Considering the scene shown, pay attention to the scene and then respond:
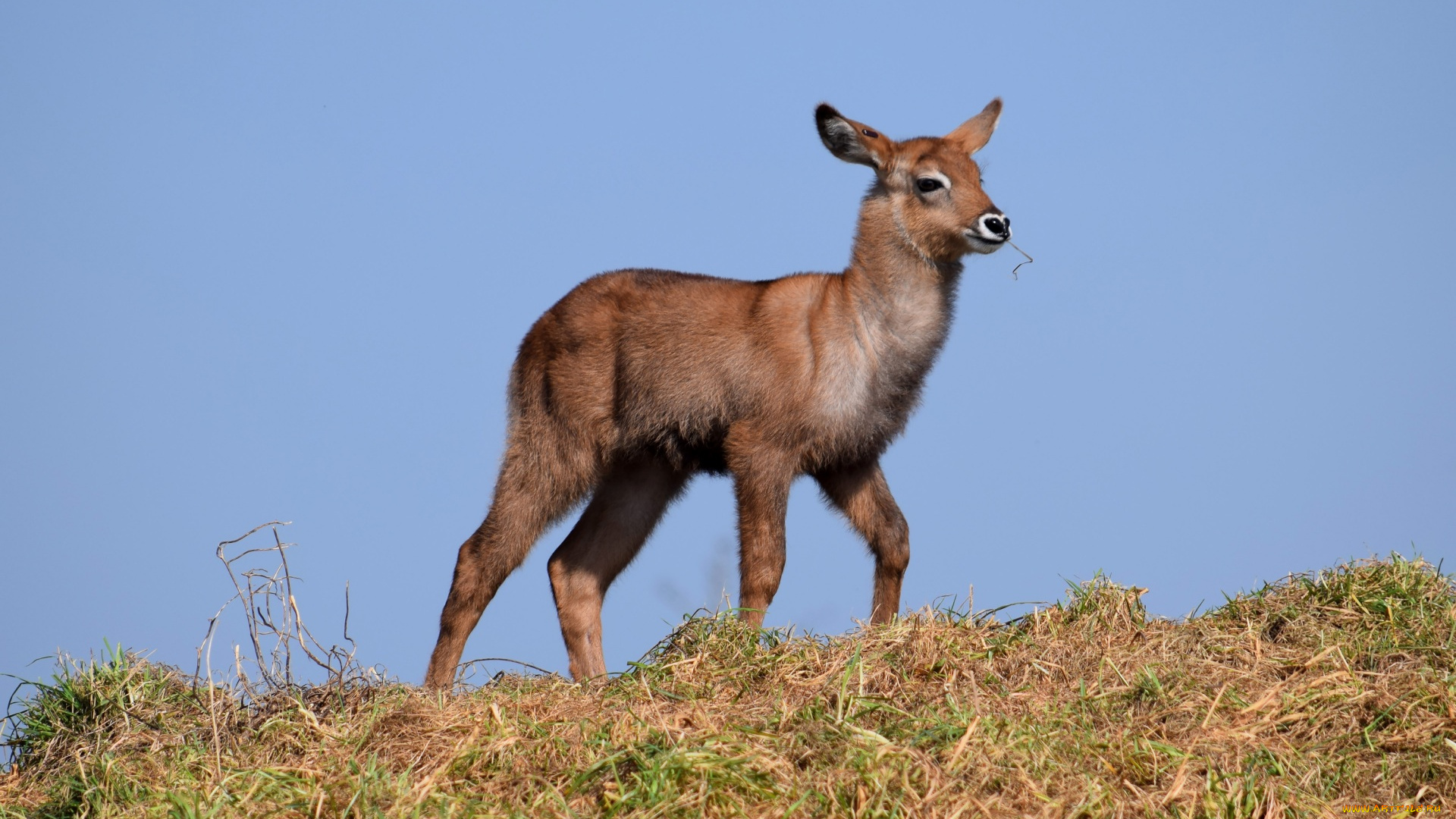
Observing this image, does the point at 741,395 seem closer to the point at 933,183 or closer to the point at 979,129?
the point at 933,183

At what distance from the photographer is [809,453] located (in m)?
7.17

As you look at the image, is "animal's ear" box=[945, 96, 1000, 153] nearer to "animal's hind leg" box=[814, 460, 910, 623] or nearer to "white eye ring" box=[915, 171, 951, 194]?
"white eye ring" box=[915, 171, 951, 194]

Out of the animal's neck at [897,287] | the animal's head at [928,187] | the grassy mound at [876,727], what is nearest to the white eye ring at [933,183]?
the animal's head at [928,187]

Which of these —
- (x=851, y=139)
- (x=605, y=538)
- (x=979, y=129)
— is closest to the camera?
(x=851, y=139)

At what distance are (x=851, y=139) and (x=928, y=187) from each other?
554 millimetres

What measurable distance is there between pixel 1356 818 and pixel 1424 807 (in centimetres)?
24

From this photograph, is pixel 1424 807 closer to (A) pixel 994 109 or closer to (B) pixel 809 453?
(B) pixel 809 453

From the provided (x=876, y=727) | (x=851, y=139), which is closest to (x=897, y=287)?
(x=851, y=139)

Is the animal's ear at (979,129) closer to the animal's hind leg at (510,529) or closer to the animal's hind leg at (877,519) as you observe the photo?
the animal's hind leg at (877,519)

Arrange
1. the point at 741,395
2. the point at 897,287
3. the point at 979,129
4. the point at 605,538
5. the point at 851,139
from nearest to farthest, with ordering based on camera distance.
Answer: the point at 741,395, the point at 897,287, the point at 851,139, the point at 605,538, the point at 979,129

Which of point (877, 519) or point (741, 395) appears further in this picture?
point (877, 519)

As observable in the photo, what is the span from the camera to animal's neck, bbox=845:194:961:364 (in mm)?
7383

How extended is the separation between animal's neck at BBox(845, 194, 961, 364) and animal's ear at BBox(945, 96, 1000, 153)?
930mm

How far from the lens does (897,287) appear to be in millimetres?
7465
